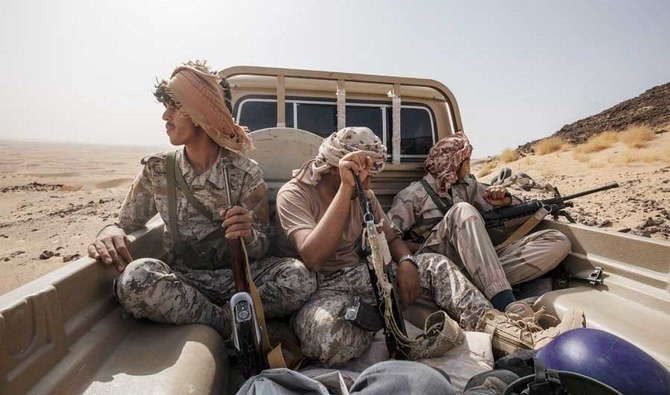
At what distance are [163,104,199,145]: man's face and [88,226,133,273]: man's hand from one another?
0.58m

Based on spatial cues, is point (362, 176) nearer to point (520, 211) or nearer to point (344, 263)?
point (344, 263)

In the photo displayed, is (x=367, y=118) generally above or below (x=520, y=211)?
above

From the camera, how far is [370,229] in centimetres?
194

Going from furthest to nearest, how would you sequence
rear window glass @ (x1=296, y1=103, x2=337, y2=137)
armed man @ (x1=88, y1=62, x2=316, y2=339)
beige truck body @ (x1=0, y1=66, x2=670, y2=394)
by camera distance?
1. rear window glass @ (x1=296, y1=103, x2=337, y2=137)
2. armed man @ (x1=88, y1=62, x2=316, y2=339)
3. beige truck body @ (x1=0, y1=66, x2=670, y2=394)

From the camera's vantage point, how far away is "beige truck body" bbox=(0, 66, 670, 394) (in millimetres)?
1382

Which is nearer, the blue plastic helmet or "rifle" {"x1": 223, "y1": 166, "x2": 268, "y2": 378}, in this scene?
the blue plastic helmet

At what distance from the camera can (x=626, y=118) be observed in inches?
889

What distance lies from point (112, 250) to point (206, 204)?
1.83 ft

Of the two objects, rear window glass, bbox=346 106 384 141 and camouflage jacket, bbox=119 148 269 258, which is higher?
rear window glass, bbox=346 106 384 141

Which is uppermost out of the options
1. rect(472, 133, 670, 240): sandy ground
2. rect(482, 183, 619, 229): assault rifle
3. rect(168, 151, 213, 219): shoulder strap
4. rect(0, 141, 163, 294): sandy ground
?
rect(168, 151, 213, 219): shoulder strap

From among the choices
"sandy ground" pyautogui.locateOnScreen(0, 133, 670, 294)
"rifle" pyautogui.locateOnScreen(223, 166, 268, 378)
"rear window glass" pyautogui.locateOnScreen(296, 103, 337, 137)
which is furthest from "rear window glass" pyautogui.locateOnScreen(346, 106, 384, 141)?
"sandy ground" pyautogui.locateOnScreen(0, 133, 670, 294)

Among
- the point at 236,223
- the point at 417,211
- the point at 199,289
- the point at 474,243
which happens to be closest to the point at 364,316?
the point at 236,223

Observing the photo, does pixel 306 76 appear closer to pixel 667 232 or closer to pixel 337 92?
pixel 337 92

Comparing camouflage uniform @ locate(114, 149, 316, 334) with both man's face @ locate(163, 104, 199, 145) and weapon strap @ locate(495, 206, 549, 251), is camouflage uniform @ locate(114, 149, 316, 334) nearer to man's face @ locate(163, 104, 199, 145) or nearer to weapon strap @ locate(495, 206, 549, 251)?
man's face @ locate(163, 104, 199, 145)
